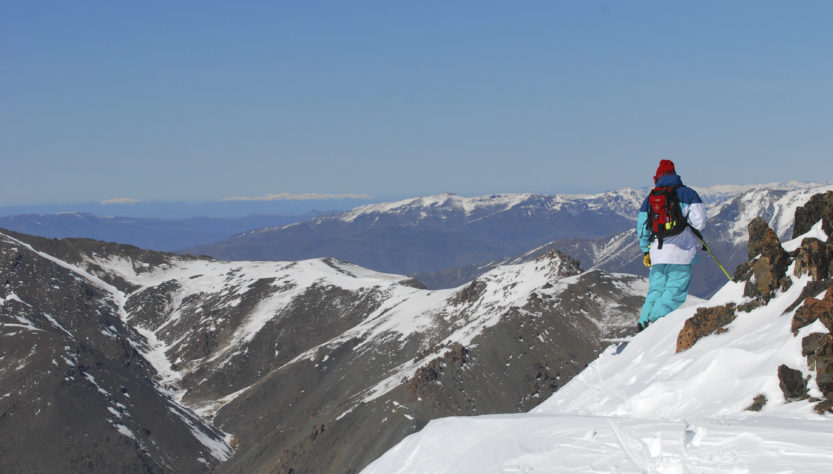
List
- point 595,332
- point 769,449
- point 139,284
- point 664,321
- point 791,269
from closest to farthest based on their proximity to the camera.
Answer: point 769,449 < point 791,269 < point 664,321 < point 595,332 < point 139,284

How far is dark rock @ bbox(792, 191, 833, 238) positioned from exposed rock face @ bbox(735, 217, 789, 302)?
4.03ft

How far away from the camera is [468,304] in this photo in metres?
117

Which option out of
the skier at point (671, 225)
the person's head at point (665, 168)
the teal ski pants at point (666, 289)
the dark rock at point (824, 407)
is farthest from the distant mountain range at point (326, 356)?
the person's head at point (665, 168)

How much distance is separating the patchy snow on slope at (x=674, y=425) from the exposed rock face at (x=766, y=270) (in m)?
0.36

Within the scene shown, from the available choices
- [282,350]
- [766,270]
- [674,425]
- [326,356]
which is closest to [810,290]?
[766,270]

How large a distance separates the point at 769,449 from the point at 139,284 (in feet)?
600

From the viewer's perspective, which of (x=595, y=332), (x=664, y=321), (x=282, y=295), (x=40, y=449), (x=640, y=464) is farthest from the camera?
(x=282, y=295)

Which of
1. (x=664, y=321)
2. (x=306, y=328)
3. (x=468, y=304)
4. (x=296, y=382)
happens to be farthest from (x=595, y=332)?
(x=664, y=321)

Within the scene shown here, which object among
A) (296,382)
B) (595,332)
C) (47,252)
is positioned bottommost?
(296,382)

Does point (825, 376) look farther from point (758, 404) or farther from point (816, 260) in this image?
point (816, 260)

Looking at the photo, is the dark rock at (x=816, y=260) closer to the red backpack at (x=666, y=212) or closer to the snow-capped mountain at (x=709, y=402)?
the snow-capped mountain at (x=709, y=402)

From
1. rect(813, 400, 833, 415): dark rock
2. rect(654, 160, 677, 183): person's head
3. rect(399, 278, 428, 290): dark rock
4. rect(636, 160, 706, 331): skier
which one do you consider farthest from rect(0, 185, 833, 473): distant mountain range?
rect(399, 278, 428, 290): dark rock

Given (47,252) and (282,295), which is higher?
(47,252)

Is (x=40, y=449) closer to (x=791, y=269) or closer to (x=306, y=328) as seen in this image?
(x=306, y=328)
